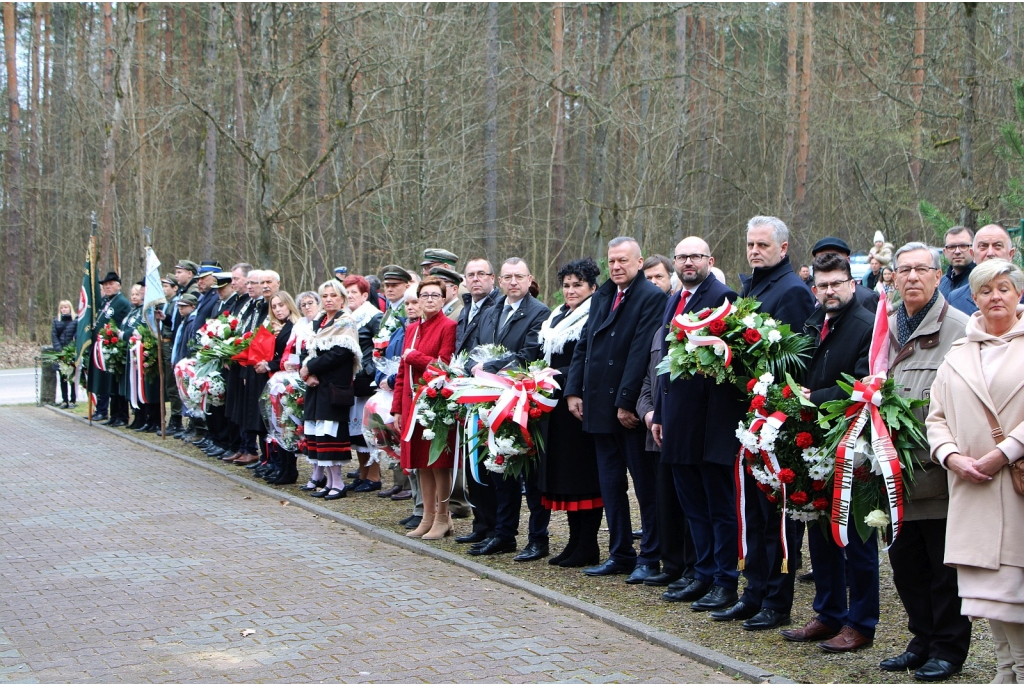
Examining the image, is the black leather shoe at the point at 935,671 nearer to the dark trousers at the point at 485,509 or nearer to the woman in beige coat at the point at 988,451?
the woman in beige coat at the point at 988,451

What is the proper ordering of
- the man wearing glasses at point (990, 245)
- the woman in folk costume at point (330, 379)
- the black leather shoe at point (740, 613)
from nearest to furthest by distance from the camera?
1. the black leather shoe at point (740, 613)
2. the man wearing glasses at point (990, 245)
3. the woman in folk costume at point (330, 379)

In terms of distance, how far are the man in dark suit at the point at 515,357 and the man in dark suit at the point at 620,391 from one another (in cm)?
71

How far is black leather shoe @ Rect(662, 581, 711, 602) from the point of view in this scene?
6961 millimetres

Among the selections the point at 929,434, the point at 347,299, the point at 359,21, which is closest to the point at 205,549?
the point at 347,299

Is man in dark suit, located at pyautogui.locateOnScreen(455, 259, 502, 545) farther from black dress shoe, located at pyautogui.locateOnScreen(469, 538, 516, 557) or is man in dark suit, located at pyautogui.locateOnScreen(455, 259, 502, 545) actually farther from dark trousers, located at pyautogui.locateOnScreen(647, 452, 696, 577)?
dark trousers, located at pyautogui.locateOnScreen(647, 452, 696, 577)

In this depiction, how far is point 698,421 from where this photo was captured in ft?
22.0

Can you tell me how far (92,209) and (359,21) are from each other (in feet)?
57.4

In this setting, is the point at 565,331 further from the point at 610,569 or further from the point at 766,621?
the point at 766,621

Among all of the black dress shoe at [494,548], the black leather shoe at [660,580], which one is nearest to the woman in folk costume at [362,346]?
the black dress shoe at [494,548]

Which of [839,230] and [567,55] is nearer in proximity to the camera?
[567,55]

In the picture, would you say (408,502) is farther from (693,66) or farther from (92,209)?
(92,209)

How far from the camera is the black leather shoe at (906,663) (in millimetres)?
5363

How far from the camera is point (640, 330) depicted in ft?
24.7

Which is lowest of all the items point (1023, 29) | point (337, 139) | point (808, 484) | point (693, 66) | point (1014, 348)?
point (808, 484)
